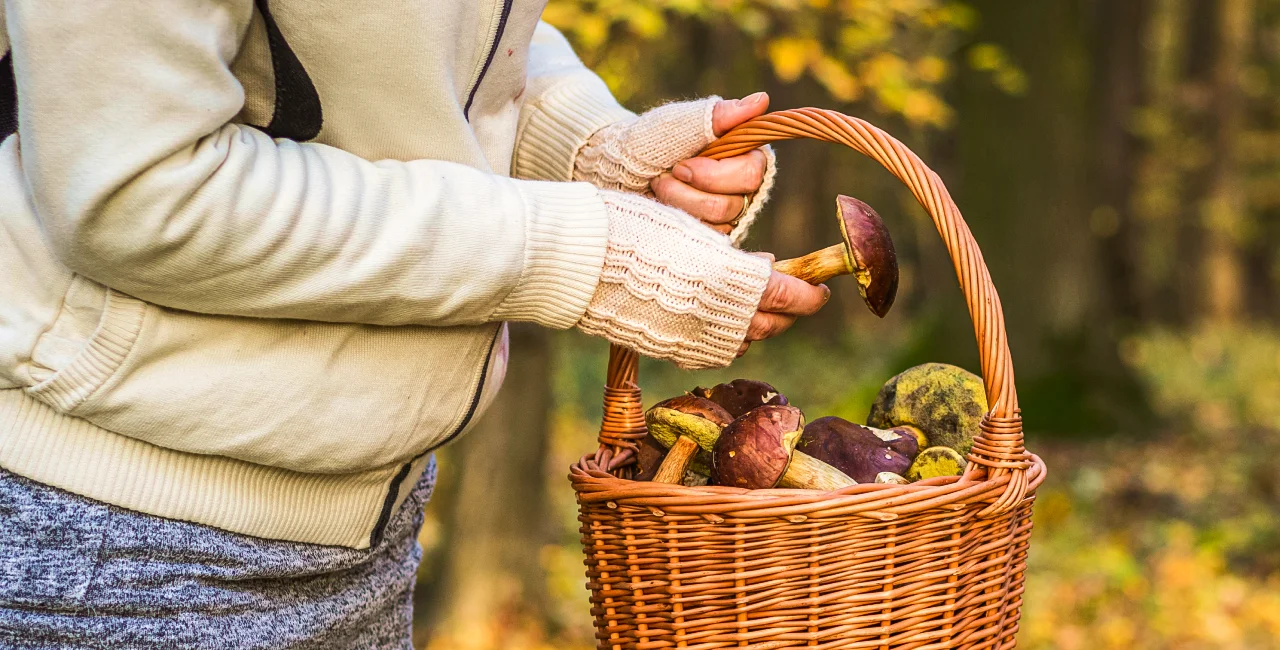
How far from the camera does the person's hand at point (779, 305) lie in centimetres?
122

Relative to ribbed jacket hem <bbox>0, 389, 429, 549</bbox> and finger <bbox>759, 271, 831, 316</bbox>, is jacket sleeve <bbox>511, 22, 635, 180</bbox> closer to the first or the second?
finger <bbox>759, 271, 831, 316</bbox>

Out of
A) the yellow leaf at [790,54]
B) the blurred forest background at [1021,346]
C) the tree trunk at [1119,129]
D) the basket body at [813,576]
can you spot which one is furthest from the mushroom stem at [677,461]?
the tree trunk at [1119,129]

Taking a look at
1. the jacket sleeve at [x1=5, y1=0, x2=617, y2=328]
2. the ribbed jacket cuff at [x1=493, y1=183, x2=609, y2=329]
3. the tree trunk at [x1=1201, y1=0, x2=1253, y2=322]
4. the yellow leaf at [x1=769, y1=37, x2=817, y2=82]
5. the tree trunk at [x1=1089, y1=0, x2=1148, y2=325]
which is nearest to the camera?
the jacket sleeve at [x1=5, y1=0, x2=617, y2=328]

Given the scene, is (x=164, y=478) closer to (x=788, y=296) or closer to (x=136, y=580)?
(x=136, y=580)

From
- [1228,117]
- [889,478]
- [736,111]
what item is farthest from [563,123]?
[1228,117]

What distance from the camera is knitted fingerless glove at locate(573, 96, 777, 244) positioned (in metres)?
1.41

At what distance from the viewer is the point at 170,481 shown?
104cm

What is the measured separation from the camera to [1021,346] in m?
6.80

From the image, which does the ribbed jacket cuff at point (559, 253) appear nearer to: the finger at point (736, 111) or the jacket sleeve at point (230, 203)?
the jacket sleeve at point (230, 203)

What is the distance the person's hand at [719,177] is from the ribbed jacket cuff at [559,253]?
10.8 inches

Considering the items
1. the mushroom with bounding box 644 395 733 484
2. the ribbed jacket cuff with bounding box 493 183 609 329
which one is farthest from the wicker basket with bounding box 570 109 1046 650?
the ribbed jacket cuff with bounding box 493 183 609 329

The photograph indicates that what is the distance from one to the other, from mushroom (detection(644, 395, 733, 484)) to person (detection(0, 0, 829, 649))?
139 mm

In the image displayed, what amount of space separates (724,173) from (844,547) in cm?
53

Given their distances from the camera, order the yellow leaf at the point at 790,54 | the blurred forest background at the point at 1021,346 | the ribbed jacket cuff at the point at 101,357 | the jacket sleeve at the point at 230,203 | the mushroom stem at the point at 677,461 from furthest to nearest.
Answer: the blurred forest background at the point at 1021,346 → the yellow leaf at the point at 790,54 → the mushroom stem at the point at 677,461 → the ribbed jacket cuff at the point at 101,357 → the jacket sleeve at the point at 230,203
